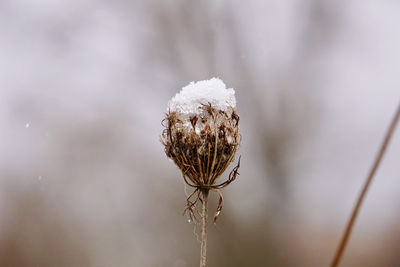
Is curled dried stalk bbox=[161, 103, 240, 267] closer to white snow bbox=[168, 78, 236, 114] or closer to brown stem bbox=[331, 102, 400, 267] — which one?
white snow bbox=[168, 78, 236, 114]

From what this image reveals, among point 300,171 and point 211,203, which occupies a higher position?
point 300,171

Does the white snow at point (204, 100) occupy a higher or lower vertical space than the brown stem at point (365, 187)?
higher

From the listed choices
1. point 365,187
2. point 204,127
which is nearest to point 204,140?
point 204,127

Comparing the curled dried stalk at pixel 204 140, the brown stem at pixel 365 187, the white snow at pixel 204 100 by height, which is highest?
the white snow at pixel 204 100

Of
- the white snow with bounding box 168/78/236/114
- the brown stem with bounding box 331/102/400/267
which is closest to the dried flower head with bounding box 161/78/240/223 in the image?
the white snow with bounding box 168/78/236/114

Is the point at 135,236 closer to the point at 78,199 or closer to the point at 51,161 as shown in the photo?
the point at 78,199

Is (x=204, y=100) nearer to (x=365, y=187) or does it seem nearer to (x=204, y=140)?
(x=204, y=140)

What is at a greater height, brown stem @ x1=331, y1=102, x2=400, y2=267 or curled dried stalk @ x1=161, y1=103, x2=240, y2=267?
curled dried stalk @ x1=161, y1=103, x2=240, y2=267

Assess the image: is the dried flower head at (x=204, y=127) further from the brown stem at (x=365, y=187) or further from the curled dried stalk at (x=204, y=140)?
the brown stem at (x=365, y=187)

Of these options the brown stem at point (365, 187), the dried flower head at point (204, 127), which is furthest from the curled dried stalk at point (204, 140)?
the brown stem at point (365, 187)

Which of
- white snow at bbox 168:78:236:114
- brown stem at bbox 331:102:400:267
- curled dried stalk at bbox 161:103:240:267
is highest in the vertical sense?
white snow at bbox 168:78:236:114

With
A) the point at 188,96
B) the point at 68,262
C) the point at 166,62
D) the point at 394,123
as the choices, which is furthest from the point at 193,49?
the point at 394,123
